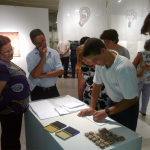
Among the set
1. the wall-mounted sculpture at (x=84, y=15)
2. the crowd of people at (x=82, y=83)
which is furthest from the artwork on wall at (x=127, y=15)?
the crowd of people at (x=82, y=83)

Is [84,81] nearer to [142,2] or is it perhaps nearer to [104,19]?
[104,19]

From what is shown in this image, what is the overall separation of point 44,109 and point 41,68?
1.78 feet

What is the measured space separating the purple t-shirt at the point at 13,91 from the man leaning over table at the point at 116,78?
A: 594 mm

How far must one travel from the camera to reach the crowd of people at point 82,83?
1.18 metres

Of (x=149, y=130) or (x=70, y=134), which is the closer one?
(x=70, y=134)

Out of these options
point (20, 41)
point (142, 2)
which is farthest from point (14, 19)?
point (142, 2)

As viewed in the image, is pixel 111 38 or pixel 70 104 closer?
pixel 70 104

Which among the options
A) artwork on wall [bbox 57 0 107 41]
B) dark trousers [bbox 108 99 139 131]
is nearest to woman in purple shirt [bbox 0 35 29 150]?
dark trousers [bbox 108 99 139 131]

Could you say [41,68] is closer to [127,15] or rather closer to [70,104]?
[70,104]

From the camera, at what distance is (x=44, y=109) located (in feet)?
A: 5.16

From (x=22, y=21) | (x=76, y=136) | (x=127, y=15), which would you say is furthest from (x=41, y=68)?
(x=22, y=21)

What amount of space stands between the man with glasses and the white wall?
273 centimetres

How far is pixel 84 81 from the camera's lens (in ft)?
6.52

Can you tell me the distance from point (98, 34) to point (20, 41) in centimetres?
273
